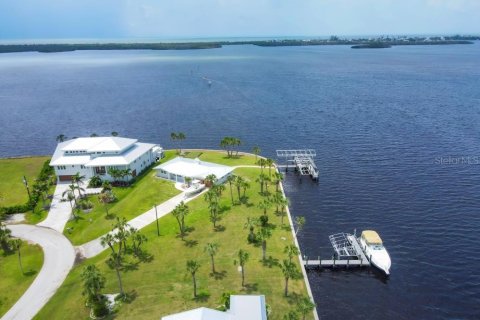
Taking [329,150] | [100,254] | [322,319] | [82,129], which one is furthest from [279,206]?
[82,129]

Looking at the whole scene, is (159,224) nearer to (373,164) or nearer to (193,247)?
(193,247)

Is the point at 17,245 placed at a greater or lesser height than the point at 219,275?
greater

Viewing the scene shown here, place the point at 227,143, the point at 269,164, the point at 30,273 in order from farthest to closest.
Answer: the point at 227,143, the point at 269,164, the point at 30,273

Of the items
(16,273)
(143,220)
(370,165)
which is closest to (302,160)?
(370,165)

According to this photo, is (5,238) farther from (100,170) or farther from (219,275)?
(219,275)

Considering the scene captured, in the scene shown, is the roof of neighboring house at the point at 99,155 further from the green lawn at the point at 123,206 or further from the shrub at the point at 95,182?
the green lawn at the point at 123,206
